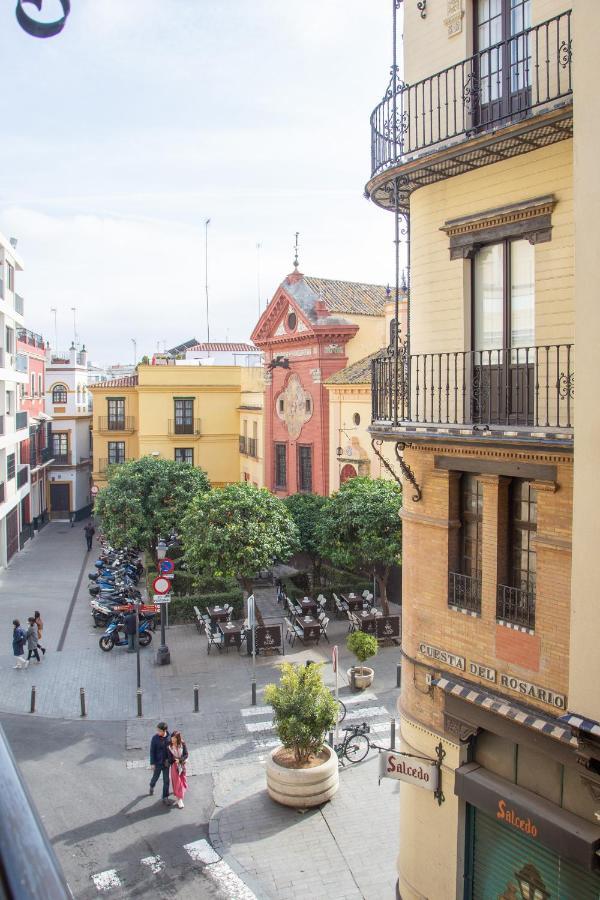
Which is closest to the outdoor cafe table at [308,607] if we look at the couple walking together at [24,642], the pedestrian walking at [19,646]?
the couple walking together at [24,642]

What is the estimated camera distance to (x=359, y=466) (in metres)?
32.7

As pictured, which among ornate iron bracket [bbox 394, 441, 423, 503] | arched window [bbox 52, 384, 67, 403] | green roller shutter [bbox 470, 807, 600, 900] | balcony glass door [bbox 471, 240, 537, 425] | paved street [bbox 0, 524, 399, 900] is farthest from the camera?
arched window [bbox 52, 384, 67, 403]

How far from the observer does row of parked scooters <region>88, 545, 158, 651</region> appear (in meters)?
23.5

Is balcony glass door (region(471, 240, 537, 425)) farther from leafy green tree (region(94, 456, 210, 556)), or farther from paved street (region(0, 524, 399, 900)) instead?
leafy green tree (region(94, 456, 210, 556))

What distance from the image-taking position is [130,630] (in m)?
22.8

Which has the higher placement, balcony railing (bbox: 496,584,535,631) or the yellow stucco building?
the yellow stucco building

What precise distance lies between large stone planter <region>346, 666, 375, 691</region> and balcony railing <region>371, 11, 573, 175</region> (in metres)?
12.8

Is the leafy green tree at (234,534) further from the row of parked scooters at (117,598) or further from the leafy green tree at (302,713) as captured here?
the leafy green tree at (302,713)

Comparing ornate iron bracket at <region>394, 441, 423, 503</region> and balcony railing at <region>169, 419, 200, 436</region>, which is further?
balcony railing at <region>169, 419, 200, 436</region>

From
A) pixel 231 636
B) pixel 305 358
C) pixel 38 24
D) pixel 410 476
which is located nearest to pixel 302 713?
pixel 410 476

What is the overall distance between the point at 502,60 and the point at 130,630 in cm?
1828

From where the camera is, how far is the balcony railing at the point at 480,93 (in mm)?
8312

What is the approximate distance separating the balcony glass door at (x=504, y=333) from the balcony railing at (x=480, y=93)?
1.53 metres

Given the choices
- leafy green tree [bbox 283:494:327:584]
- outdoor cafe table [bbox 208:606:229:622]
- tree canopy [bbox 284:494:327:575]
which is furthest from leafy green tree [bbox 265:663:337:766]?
tree canopy [bbox 284:494:327:575]
